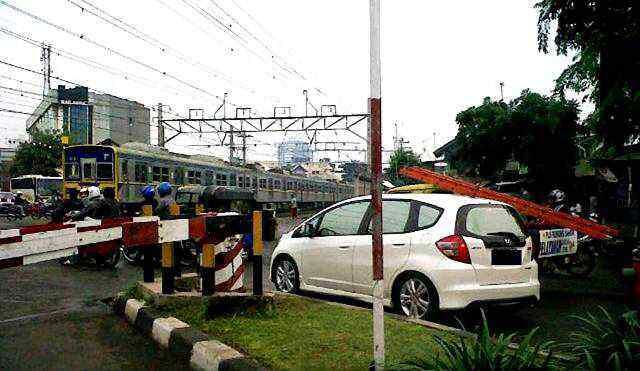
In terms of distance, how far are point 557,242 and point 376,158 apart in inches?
252

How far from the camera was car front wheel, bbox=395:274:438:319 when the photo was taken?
18.7 feet

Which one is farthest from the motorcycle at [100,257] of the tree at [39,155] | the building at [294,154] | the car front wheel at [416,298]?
the building at [294,154]

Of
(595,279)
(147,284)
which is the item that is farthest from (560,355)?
(595,279)

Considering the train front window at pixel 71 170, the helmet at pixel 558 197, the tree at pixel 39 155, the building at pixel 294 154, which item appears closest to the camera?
the helmet at pixel 558 197

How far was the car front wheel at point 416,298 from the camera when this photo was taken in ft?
18.7

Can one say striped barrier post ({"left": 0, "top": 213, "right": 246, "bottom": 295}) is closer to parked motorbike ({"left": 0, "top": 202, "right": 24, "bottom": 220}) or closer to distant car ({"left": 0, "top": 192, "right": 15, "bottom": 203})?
parked motorbike ({"left": 0, "top": 202, "right": 24, "bottom": 220})

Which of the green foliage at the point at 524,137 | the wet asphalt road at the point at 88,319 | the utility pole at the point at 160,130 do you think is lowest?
the wet asphalt road at the point at 88,319

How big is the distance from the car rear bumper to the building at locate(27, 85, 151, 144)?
50.8 m

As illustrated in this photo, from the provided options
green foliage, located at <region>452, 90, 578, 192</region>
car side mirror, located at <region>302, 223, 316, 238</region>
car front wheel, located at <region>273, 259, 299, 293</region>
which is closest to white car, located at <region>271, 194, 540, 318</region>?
car side mirror, located at <region>302, 223, 316, 238</region>

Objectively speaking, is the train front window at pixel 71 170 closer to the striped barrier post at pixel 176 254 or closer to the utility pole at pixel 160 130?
the utility pole at pixel 160 130

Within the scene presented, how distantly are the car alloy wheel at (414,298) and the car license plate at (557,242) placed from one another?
11.3 ft

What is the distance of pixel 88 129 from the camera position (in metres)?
55.9

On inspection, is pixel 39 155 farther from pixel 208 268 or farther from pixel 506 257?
pixel 506 257

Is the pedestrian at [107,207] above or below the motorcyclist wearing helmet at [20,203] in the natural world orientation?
above
